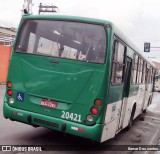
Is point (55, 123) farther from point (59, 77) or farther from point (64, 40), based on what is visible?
point (64, 40)

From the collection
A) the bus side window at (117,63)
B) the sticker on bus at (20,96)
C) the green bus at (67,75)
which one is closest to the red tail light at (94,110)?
the green bus at (67,75)

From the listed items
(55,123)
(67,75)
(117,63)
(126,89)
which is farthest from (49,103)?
(126,89)

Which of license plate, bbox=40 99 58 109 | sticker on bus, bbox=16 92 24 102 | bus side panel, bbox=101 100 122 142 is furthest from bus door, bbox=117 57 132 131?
sticker on bus, bbox=16 92 24 102

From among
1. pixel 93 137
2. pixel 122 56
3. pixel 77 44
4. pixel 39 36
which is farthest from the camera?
pixel 122 56

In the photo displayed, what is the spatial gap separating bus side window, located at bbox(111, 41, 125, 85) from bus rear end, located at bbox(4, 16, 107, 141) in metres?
0.43

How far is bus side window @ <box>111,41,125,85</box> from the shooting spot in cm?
636

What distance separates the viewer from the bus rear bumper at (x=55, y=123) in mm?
5844

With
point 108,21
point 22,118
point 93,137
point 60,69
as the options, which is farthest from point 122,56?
point 22,118

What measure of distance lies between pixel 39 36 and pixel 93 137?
2503mm

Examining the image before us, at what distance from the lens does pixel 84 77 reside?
6035 mm

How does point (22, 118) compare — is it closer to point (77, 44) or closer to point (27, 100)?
point (27, 100)

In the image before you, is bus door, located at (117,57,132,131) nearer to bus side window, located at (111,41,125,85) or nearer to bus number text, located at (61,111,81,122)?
bus side window, located at (111,41,125,85)

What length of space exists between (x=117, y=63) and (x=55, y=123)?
1.87 meters

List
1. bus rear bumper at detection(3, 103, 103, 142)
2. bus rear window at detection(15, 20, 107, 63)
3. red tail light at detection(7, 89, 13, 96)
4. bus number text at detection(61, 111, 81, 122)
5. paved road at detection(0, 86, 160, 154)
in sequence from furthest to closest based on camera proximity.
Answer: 1. paved road at detection(0, 86, 160, 154)
2. red tail light at detection(7, 89, 13, 96)
3. bus rear window at detection(15, 20, 107, 63)
4. bus number text at detection(61, 111, 81, 122)
5. bus rear bumper at detection(3, 103, 103, 142)
